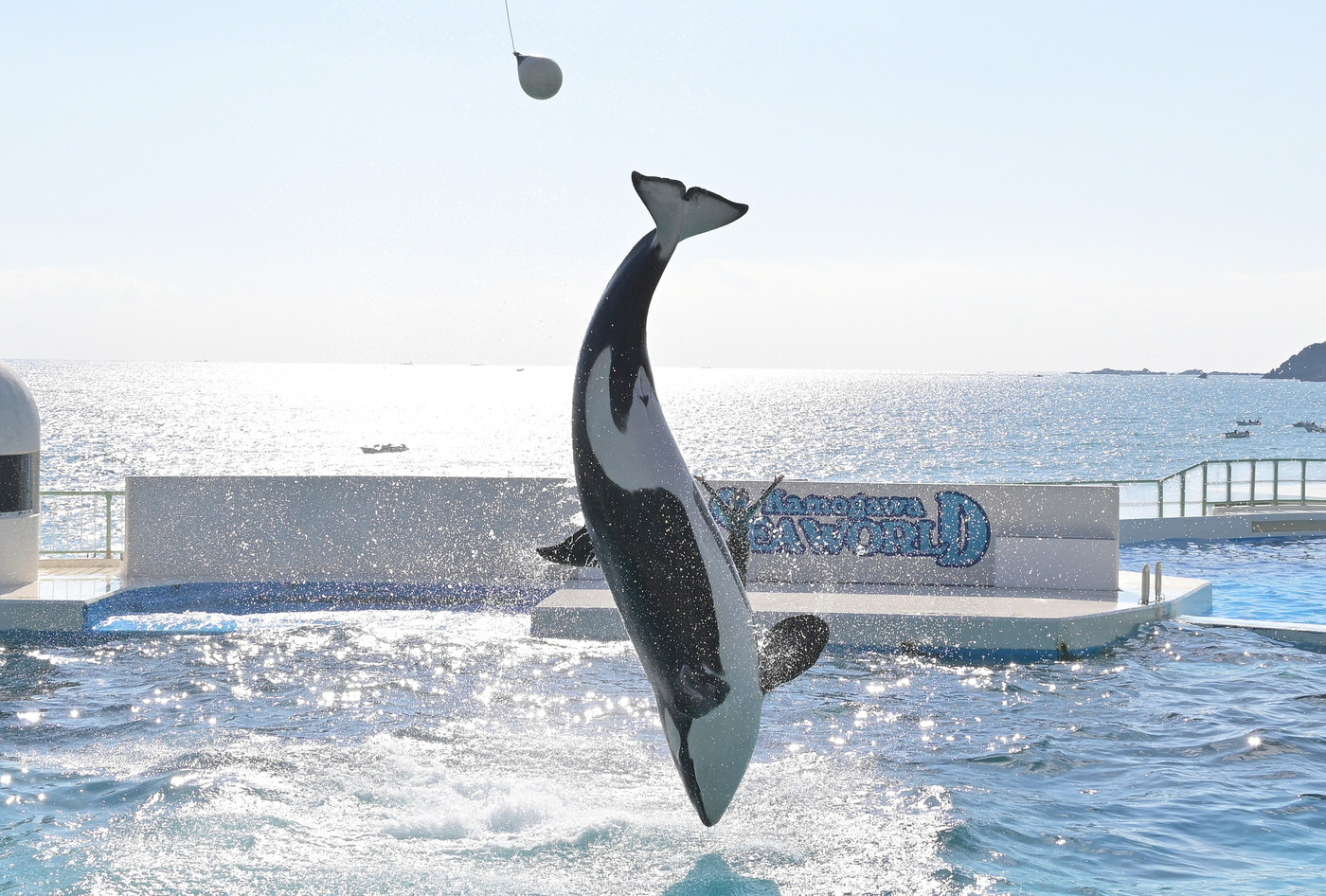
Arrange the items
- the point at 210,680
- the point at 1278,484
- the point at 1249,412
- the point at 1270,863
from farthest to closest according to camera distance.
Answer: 1. the point at 1249,412
2. the point at 1278,484
3. the point at 210,680
4. the point at 1270,863

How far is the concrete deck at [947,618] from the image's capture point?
11484 mm

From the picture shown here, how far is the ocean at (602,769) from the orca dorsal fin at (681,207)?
3641mm

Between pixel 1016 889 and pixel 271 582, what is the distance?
10194 millimetres

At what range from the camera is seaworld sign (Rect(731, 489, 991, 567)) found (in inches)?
551

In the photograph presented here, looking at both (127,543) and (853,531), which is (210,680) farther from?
(853,531)

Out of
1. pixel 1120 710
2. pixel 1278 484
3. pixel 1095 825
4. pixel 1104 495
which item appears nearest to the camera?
pixel 1095 825

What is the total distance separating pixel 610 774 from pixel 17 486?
8.65m

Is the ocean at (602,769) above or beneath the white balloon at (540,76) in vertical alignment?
beneath

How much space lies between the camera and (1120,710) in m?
9.74

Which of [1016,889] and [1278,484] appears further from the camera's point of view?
[1278,484]

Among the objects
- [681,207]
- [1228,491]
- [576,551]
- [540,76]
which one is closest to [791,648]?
[576,551]

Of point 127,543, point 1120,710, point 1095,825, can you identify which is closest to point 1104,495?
point 1120,710

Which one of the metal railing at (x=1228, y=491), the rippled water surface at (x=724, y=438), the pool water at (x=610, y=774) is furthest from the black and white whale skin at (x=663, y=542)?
the rippled water surface at (x=724, y=438)

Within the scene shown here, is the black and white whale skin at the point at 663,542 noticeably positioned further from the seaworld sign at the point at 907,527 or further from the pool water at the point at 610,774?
the seaworld sign at the point at 907,527
